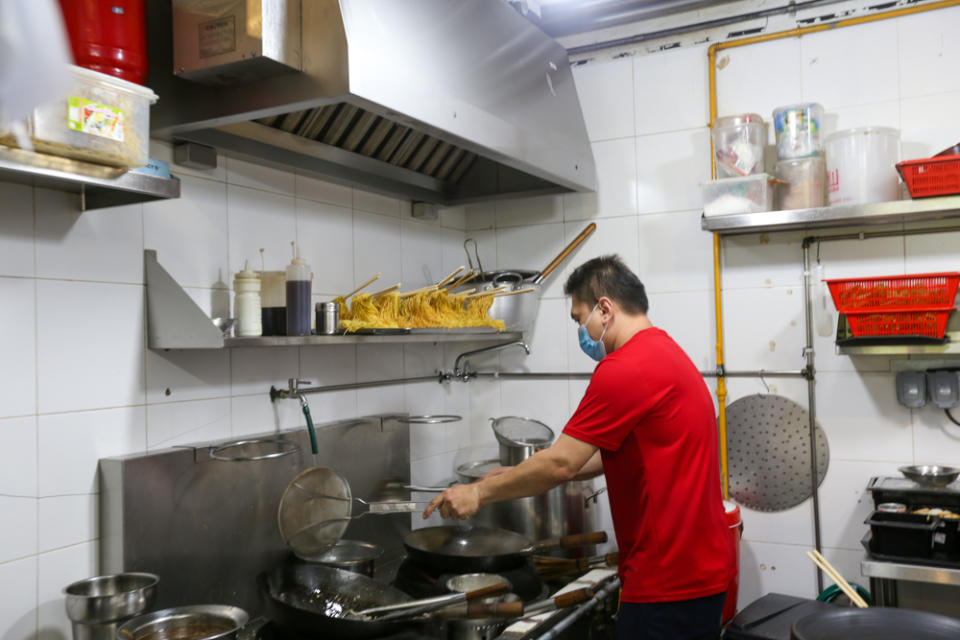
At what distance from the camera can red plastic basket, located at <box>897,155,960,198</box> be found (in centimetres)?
217

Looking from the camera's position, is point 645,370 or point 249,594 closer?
point 645,370

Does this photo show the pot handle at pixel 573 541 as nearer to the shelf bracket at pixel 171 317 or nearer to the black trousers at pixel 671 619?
the black trousers at pixel 671 619

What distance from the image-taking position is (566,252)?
302 cm

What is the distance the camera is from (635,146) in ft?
9.48

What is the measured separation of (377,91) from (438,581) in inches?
50.1

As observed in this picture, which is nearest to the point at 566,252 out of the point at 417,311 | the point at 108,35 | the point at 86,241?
the point at 417,311

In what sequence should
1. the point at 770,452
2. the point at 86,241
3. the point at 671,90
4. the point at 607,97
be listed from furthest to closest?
the point at 607,97, the point at 671,90, the point at 770,452, the point at 86,241

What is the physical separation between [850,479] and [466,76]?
183 cm

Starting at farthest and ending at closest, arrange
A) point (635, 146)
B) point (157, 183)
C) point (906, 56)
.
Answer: point (635, 146) → point (906, 56) → point (157, 183)

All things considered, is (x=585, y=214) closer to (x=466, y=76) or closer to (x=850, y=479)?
(x=466, y=76)

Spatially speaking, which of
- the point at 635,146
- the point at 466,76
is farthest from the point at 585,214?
the point at 466,76

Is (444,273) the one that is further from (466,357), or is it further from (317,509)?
(317,509)

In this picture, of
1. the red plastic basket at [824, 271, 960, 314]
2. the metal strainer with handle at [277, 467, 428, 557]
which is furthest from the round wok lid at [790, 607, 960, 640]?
the red plastic basket at [824, 271, 960, 314]

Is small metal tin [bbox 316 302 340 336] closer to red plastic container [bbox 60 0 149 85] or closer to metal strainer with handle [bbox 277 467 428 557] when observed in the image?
metal strainer with handle [bbox 277 467 428 557]
